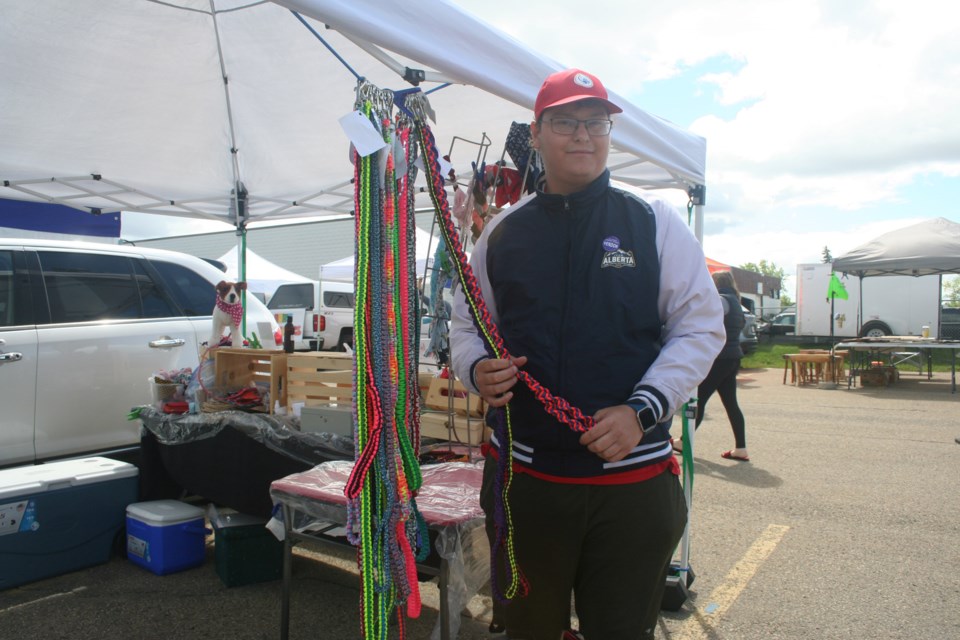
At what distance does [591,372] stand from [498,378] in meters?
0.22

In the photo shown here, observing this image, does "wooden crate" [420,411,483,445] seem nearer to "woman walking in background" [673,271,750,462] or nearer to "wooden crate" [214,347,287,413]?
"wooden crate" [214,347,287,413]

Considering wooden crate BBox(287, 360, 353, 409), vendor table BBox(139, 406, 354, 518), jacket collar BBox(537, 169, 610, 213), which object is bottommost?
vendor table BBox(139, 406, 354, 518)

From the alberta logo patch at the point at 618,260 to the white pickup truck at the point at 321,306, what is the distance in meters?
13.5

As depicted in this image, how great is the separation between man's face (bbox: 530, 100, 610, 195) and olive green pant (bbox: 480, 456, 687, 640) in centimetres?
75

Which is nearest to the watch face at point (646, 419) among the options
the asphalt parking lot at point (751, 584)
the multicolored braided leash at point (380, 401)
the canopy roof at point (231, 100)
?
the multicolored braided leash at point (380, 401)

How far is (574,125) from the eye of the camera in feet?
5.40

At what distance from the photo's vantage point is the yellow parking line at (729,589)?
9.98ft

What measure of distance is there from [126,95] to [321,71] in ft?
3.91

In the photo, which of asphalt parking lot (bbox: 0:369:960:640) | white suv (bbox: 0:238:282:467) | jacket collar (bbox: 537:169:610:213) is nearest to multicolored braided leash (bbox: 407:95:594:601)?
jacket collar (bbox: 537:169:610:213)

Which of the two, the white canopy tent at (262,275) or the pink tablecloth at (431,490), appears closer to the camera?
the pink tablecloth at (431,490)

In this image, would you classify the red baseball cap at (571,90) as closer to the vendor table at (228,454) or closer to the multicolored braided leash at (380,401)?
the multicolored braided leash at (380,401)

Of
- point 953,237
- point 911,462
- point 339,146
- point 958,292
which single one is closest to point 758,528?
point 911,462

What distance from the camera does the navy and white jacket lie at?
156 centimetres

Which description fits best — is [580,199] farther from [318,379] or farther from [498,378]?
[318,379]
